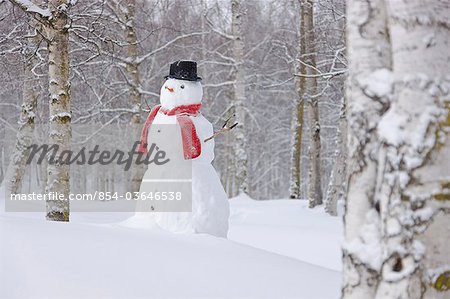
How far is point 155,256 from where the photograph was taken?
10.5ft

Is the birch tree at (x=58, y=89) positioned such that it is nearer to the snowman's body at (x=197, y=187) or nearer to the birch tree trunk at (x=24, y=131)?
the snowman's body at (x=197, y=187)

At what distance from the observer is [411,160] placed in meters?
1.72

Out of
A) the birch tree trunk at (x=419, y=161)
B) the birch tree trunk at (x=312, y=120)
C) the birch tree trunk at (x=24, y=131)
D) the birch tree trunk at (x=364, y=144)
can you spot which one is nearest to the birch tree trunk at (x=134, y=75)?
the birch tree trunk at (x=24, y=131)

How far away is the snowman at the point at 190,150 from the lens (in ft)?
18.5

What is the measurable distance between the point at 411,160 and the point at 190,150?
4.08 m

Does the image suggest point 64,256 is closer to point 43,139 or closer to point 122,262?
point 122,262

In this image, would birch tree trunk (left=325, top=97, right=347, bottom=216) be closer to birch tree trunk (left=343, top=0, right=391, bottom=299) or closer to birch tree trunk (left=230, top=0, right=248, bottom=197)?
birch tree trunk (left=230, top=0, right=248, bottom=197)

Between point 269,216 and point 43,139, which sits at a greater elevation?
point 43,139

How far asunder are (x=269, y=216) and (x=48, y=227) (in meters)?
6.99

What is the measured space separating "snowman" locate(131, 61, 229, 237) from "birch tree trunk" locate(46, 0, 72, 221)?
0.90m

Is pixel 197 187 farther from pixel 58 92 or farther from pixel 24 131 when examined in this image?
pixel 24 131

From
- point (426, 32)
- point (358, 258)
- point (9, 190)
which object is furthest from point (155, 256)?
point (9, 190)

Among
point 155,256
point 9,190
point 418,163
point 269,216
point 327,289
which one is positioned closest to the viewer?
point 418,163

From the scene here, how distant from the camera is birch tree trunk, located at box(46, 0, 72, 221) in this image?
5598 mm
